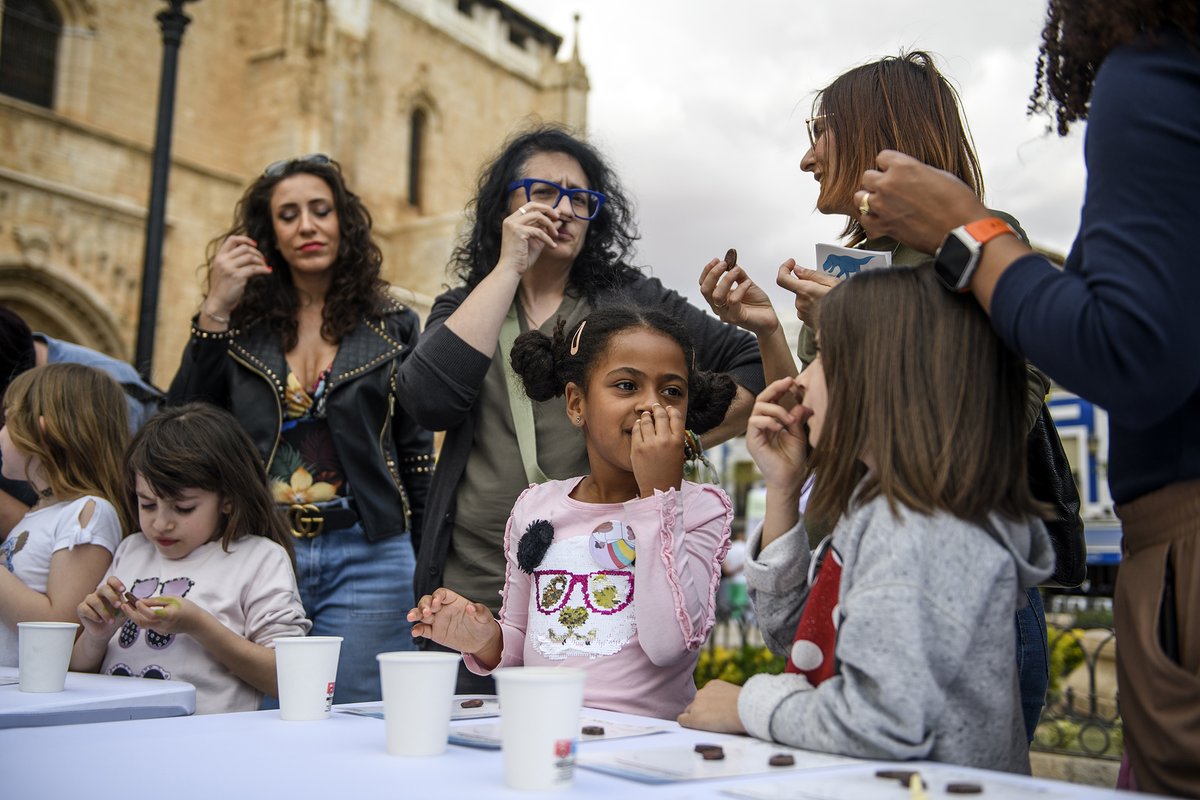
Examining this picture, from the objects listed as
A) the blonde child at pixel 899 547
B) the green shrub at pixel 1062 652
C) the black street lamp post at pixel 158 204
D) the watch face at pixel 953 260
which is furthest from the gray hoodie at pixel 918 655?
the green shrub at pixel 1062 652

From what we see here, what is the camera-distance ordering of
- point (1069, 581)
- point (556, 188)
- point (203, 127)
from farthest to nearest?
point (203, 127), point (556, 188), point (1069, 581)

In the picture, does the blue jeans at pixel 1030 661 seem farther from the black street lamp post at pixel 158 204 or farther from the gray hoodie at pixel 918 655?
the black street lamp post at pixel 158 204

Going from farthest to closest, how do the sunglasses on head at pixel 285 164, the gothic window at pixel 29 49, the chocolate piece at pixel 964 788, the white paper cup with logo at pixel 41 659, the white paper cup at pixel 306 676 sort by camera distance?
1. the gothic window at pixel 29 49
2. the sunglasses on head at pixel 285 164
3. the white paper cup with logo at pixel 41 659
4. the white paper cup at pixel 306 676
5. the chocolate piece at pixel 964 788

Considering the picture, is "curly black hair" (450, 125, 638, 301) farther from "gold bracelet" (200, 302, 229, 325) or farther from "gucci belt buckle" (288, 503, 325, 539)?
"gucci belt buckle" (288, 503, 325, 539)

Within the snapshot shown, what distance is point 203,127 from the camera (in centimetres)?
1925

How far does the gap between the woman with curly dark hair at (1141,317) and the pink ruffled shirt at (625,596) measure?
2.84ft

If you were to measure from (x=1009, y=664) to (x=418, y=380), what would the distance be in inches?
70.2

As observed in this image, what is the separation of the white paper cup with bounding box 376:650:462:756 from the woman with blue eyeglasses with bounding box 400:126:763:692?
4.30 ft

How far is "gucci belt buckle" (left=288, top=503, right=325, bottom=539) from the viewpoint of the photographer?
10.9 ft

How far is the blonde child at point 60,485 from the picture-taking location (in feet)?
10.0

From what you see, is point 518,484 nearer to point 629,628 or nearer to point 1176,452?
point 629,628

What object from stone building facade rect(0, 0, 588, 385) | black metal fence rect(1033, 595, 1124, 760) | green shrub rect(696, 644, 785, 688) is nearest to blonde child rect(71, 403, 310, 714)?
black metal fence rect(1033, 595, 1124, 760)

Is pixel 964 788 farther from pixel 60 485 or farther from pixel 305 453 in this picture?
pixel 60 485

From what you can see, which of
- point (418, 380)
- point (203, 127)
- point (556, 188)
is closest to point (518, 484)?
point (418, 380)
